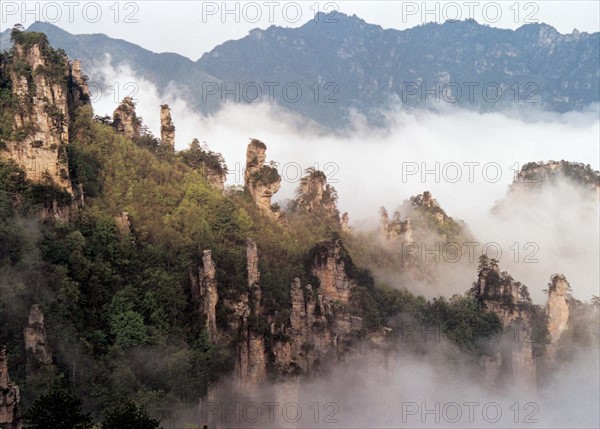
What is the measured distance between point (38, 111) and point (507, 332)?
37.9 metres

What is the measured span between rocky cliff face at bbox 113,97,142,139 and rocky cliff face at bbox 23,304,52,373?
26065mm

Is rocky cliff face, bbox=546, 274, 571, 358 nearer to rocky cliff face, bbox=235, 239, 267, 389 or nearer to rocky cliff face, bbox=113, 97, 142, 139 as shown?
rocky cliff face, bbox=235, 239, 267, 389

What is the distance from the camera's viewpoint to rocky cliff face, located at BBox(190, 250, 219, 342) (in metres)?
44.0

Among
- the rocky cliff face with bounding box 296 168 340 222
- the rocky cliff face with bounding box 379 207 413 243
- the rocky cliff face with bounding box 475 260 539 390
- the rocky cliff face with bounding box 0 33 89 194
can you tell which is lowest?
the rocky cliff face with bounding box 475 260 539 390

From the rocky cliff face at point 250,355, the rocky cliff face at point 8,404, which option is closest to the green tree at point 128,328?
the rocky cliff face at point 250,355

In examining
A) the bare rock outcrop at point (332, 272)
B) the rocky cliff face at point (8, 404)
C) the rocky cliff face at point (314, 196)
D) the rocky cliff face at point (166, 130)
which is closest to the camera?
the rocky cliff face at point (8, 404)

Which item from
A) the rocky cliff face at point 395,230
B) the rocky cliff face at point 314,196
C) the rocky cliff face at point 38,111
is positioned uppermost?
the rocky cliff face at point 38,111

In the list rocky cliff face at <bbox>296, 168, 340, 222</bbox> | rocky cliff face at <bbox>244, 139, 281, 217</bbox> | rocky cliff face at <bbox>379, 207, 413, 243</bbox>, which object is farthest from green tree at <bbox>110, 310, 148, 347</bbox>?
rocky cliff face at <bbox>379, 207, 413, 243</bbox>

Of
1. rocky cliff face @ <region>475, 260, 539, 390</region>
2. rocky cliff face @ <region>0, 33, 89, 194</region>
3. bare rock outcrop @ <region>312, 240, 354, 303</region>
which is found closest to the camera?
rocky cliff face @ <region>0, 33, 89, 194</region>

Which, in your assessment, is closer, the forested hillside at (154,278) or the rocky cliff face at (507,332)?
the forested hillside at (154,278)

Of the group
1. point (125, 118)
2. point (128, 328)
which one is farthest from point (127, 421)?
point (125, 118)

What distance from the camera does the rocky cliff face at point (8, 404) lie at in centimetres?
2708

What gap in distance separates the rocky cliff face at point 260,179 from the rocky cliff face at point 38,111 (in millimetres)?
13996

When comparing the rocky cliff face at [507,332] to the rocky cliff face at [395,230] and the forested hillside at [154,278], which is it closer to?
the forested hillside at [154,278]
